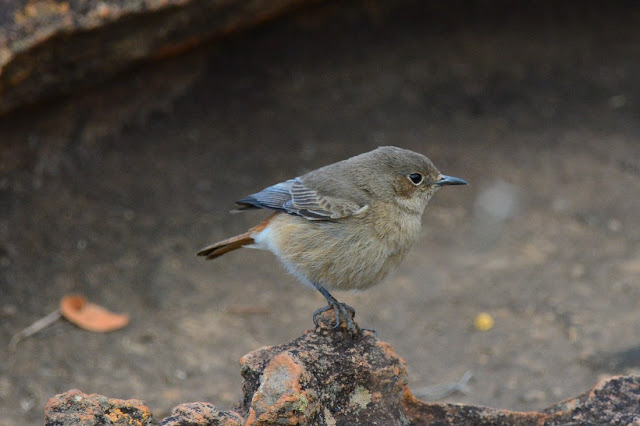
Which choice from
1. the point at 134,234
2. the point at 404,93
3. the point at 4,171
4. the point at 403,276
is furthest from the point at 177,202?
the point at 404,93

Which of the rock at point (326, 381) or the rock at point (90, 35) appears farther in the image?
the rock at point (90, 35)

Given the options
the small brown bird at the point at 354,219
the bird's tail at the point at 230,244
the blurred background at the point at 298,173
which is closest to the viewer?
the small brown bird at the point at 354,219

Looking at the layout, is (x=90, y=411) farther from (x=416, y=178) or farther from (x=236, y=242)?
(x=416, y=178)

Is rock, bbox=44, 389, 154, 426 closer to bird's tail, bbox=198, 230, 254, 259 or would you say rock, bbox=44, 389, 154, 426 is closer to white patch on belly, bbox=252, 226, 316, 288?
white patch on belly, bbox=252, 226, 316, 288

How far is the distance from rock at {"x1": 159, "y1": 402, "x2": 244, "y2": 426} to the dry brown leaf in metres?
3.70

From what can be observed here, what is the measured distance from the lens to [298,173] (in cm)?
800

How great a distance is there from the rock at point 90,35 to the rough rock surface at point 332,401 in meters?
3.34

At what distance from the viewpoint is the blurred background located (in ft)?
19.9

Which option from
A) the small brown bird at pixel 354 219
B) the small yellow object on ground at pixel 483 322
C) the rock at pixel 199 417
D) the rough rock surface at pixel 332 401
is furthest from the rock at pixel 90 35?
the rock at pixel 199 417

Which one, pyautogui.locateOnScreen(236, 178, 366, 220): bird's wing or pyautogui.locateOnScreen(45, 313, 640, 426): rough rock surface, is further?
pyautogui.locateOnScreen(236, 178, 366, 220): bird's wing

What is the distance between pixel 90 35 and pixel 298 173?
8.73 ft

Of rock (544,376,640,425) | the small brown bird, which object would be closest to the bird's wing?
the small brown bird

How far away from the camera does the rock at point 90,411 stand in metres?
2.75

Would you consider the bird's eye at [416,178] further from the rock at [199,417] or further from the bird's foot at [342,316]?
the rock at [199,417]
